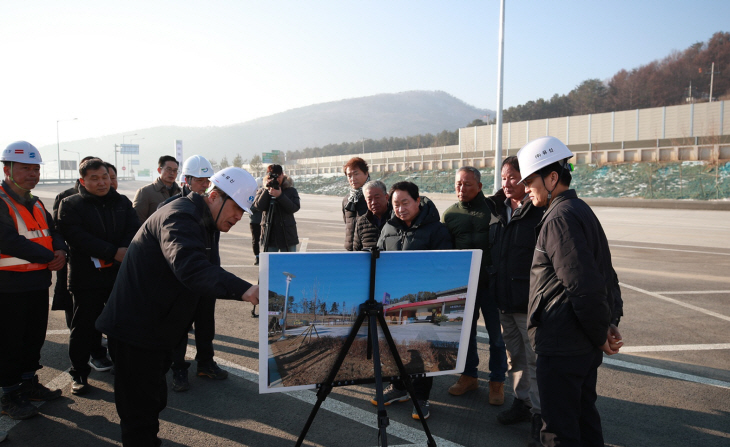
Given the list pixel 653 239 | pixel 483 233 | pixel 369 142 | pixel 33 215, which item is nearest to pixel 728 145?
pixel 653 239

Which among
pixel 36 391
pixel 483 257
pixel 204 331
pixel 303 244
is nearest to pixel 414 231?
pixel 483 257

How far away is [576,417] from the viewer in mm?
2770

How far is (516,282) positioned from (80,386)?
Result: 13.3ft

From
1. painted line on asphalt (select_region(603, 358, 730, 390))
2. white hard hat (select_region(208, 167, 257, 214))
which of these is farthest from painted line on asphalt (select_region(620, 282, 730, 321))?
white hard hat (select_region(208, 167, 257, 214))

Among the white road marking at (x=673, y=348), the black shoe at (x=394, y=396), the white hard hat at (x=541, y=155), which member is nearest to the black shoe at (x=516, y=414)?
the black shoe at (x=394, y=396)

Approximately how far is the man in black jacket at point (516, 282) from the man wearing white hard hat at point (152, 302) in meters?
2.12

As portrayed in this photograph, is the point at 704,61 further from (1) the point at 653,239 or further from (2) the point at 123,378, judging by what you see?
(2) the point at 123,378

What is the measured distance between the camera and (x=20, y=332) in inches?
163

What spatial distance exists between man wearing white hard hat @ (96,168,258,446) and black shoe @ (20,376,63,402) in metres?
1.88

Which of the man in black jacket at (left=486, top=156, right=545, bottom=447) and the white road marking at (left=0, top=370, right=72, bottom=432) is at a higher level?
the man in black jacket at (left=486, top=156, right=545, bottom=447)

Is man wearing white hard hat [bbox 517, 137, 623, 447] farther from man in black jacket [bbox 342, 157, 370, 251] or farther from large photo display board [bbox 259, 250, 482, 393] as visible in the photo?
man in black jacket [bbox 342, 157, 370, 251]

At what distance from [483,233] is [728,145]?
157ft

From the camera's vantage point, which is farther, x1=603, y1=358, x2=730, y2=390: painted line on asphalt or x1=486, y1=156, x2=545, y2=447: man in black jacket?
x1=603, y1=358, x2=730, y2=390: painted line on asphalt

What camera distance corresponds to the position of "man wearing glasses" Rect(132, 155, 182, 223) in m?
6.54
